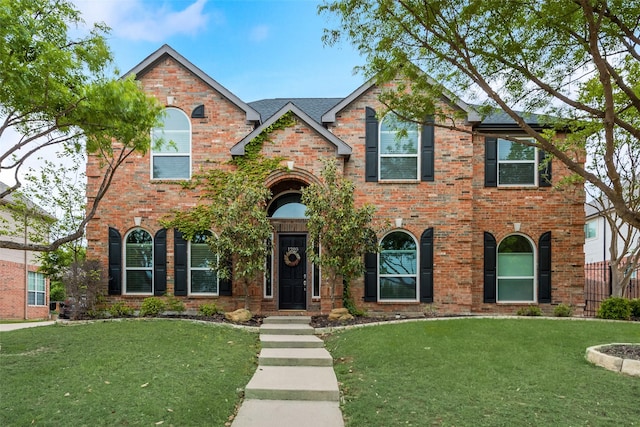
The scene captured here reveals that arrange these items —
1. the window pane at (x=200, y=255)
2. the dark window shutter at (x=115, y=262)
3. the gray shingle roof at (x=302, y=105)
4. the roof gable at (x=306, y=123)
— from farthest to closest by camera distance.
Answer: the gray shingle roof at (x=302, y=105) < the window pane at (x=200, y=255) < the dark window shutter at (x=115, y=262) < the roof gable at (x=306, y=123)

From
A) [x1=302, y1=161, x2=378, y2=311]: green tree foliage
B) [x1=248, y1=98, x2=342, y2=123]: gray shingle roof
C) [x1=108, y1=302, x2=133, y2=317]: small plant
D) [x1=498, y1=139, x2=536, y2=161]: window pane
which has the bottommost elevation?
[x1=108, y1=302, x2=133, y2=317]: small plant

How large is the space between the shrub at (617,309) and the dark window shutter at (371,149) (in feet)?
21.9

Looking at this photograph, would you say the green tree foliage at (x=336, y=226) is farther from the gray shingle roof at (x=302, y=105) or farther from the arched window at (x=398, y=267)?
the gray shingle roof at (x=302, y=105)

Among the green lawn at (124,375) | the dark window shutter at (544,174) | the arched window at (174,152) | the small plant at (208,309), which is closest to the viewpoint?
the green lawn at (124,375)

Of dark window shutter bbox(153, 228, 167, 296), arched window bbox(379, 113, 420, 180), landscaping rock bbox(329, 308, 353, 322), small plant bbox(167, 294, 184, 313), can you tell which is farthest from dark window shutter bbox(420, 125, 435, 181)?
small plant bbox(167, 294, 184, 313)

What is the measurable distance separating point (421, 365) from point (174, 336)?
4592mm

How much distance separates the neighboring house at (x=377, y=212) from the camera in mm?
11203

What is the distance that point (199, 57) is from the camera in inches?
471

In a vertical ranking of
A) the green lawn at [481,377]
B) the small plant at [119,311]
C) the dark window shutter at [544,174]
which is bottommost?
the small plant at [119,311]

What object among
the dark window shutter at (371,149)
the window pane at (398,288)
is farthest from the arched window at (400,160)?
the window pane at (398,288)

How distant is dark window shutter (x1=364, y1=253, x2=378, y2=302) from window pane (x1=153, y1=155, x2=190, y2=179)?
5547 millimetres

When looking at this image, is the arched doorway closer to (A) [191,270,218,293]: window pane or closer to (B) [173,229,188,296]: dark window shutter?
(A) [191,270,218,293]: window pane

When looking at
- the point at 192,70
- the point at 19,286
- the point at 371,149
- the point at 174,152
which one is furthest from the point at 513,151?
the point at 19,286

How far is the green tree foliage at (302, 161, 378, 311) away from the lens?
9844 millimetres
